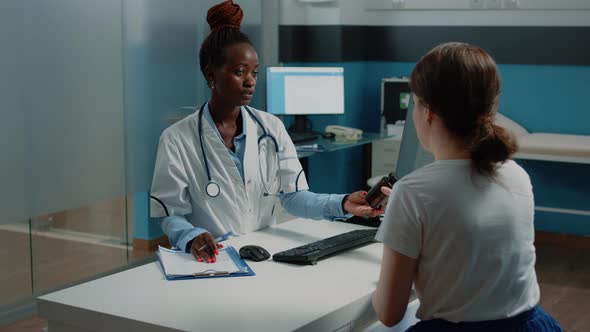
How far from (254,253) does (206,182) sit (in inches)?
14.0

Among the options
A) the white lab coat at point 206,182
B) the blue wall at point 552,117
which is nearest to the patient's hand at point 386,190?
the white lab coat at point 206,182

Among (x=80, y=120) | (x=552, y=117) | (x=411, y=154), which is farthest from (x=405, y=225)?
(x=552, y=117)

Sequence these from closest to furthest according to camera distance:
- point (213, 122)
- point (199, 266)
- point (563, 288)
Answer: point (199, 266) → point (213, 122) → point (563, 288)

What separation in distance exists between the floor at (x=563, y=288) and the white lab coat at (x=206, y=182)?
62.1 inches

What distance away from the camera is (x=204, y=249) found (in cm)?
212

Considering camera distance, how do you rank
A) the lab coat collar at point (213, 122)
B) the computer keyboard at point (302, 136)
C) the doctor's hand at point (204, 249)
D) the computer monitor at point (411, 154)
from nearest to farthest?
the doctor's hand at point (204, 249)
the computer monitor at point (411, 154)
the lab coat collar at point (213, 122)
the computer keyboard at point (302, 136)

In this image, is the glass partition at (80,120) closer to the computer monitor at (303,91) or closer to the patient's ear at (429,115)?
the computer monitor at (303,91)

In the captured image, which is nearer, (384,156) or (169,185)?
(169,185)

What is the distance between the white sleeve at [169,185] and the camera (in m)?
2.33

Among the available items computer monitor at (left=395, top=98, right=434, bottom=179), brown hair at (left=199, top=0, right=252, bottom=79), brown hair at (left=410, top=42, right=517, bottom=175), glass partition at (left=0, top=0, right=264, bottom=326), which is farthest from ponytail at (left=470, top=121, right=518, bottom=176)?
glass partition at (left=0, top=0, right=264, bottom=326)

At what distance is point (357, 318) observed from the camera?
1862 mm

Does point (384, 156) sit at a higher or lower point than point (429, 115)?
lower

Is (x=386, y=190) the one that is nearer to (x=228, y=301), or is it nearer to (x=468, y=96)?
(x=228, y=301)

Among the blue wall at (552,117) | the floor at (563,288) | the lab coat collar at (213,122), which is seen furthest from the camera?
the blue wall at (552,117)
